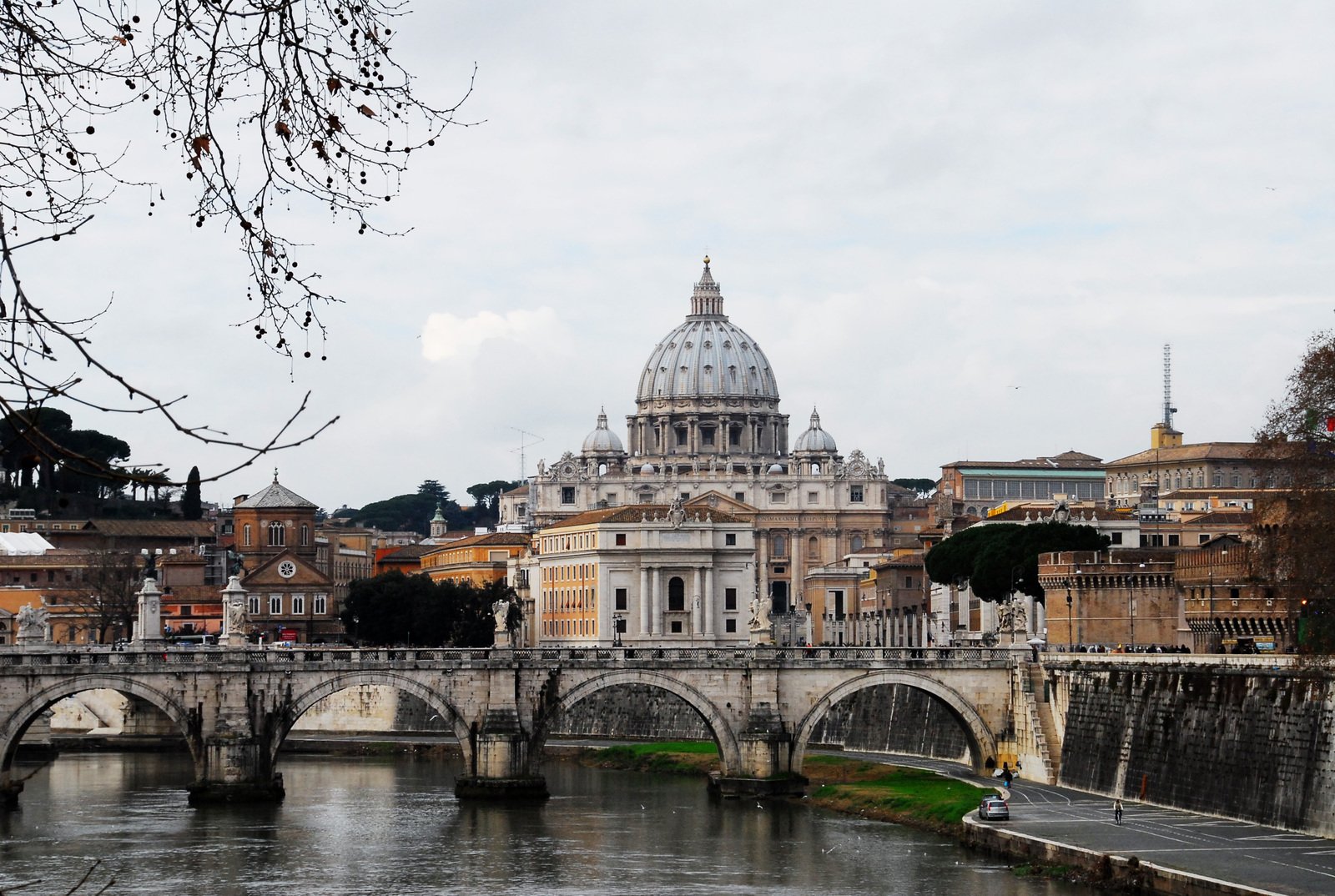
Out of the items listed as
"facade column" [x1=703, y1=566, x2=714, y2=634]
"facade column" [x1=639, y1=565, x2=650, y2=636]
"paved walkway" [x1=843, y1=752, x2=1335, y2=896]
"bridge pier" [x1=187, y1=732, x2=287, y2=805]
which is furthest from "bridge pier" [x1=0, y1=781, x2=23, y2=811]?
"facade column" [x1=703, y1=566, x2=714, y2=634]

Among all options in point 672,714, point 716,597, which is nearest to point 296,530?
point 716,597

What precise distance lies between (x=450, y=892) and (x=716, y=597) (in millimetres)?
74604

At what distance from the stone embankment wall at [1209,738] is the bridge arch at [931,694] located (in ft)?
12.0

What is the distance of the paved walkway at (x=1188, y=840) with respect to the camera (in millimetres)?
Result: 34281

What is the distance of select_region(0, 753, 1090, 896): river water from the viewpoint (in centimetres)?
4134

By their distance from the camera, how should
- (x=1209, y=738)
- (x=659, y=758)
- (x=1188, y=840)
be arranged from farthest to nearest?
(x=659, y=758)
(x=1209, y=738)
(x=1188, y=840)

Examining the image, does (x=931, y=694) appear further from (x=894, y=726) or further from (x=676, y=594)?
(x=676, y=594)

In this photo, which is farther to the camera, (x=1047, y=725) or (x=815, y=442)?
(x=815, y=442)

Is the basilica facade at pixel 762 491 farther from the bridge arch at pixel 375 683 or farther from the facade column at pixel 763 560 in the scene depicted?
the bridge arch at pixel 375 683

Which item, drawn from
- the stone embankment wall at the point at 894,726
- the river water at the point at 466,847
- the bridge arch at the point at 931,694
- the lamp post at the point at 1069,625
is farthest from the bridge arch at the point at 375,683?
the lamp post at the point at 1069,625

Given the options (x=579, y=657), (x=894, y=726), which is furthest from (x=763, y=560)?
(x=579, y=657)

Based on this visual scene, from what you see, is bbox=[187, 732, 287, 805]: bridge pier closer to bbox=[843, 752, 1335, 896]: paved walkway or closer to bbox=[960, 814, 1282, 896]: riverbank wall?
bbox=[843, 752, 1335, 896]: paved walkway

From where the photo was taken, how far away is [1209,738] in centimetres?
4484

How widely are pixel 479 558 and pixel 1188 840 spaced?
100m
